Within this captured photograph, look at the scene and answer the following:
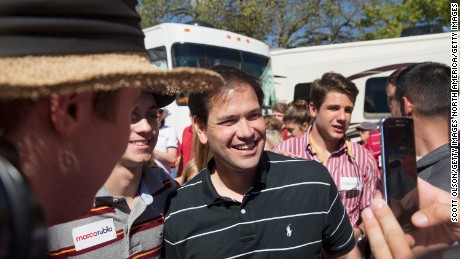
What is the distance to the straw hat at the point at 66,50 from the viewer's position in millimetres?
898

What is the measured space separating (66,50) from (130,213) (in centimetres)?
135

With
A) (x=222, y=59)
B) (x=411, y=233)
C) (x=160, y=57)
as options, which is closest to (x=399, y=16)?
(x=222, y=59)

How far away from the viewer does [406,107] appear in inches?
123

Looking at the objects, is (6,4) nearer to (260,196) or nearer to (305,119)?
(260,196)

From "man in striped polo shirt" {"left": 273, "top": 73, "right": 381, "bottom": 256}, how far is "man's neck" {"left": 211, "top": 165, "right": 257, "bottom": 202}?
49.5 inches

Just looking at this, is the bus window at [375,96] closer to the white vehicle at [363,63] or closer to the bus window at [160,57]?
the white vehicle at [363,63]

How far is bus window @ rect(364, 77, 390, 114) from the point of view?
1198cm

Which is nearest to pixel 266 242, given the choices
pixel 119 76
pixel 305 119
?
pixel 119 76

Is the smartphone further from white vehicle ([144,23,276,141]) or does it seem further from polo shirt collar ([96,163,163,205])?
white vehicle ([144,23,276,141])

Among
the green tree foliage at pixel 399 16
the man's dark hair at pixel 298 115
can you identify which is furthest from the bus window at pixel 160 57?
the green tree foliage at pixel 399 16

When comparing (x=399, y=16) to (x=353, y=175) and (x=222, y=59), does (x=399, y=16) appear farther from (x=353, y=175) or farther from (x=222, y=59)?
(x=353, y=175)

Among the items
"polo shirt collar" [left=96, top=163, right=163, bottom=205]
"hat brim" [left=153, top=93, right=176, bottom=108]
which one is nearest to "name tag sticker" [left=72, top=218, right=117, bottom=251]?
"polo shirt collar" [left=96, top=163, right=163, bottom=205]

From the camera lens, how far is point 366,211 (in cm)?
142

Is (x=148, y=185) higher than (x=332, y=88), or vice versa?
(x=332, y=88)
